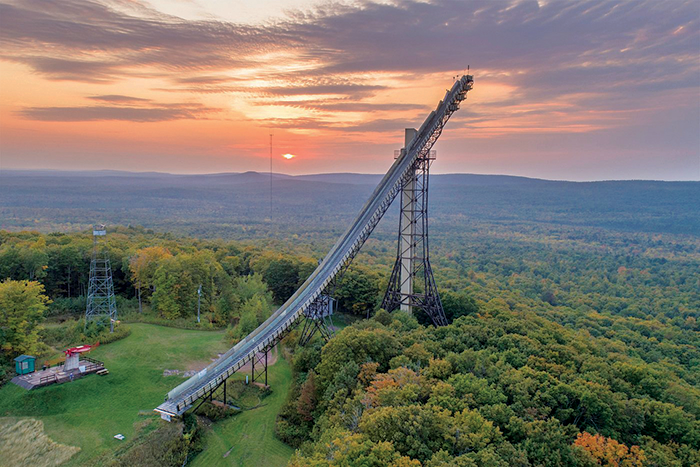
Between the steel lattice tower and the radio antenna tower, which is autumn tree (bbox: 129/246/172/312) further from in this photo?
the steel lattice tower

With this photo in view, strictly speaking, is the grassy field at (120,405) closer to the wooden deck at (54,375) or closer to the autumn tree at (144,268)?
the wooden deck at (54,375)

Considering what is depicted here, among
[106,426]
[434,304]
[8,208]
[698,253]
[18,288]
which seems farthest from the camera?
[8,208]

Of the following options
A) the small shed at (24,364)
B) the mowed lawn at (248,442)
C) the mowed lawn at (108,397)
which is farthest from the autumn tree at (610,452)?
the small shed at (24,364)

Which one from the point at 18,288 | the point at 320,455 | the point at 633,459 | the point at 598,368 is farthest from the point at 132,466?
the point at 598,368

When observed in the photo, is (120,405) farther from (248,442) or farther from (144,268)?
(144,268)

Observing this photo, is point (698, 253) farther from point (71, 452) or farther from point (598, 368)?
point (71, 452)

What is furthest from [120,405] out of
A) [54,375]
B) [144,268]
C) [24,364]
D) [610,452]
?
[610,452]
